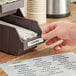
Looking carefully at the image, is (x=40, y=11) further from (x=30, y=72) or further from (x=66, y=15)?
(x=30, y=72)

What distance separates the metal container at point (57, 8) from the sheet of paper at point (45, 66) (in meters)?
0.59

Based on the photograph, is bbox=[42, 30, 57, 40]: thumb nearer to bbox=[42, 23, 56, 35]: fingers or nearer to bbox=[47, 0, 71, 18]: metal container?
bbox=[42, 23, 56, 35]: fingers

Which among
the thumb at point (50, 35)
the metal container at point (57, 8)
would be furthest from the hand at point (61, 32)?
the metal container at point (57, 8)

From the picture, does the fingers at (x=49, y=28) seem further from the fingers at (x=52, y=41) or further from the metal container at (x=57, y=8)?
the metal container at (x=57, y=8)

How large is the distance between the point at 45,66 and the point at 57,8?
0.70 m

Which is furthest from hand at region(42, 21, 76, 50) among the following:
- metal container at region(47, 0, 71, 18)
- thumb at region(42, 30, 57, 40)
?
metal container at region(47, 0, 71, 18)

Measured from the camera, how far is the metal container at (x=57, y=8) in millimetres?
1551

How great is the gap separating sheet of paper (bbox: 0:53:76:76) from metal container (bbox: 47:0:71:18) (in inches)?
23.2

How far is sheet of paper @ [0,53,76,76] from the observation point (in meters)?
0.87

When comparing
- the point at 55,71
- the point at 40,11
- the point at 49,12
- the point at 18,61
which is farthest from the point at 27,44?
the point at 49,12

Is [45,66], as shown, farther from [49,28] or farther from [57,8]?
[57,8]

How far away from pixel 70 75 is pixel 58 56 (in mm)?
172

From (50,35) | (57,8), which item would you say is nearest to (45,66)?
(50,35)

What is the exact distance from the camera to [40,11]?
145cm
